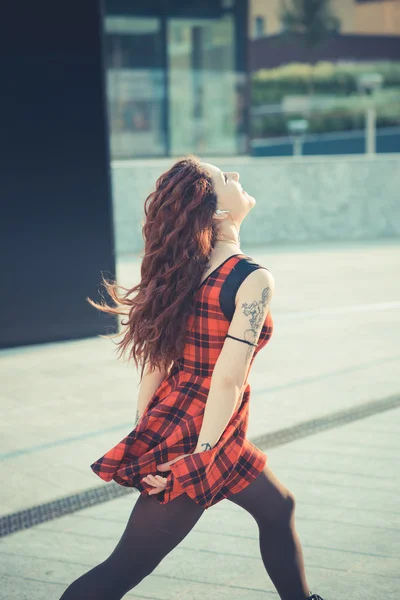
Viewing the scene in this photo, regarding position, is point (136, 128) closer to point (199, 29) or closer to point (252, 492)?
point (199, 29)

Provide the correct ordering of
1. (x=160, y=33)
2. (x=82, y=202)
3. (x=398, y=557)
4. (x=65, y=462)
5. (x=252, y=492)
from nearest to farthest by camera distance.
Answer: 1. (x=252, y=492)
2. (x=398, y=557)
3. (x=65, y=462)
4. (x=82, y=202)
5. (x=160, y=33)

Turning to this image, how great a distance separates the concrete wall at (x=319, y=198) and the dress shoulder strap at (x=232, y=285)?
41.1 feet

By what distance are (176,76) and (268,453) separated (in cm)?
1503

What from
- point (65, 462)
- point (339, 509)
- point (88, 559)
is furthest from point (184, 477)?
point (65, 462)

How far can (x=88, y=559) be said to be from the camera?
3654 mm

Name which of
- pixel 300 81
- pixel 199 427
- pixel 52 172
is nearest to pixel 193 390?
pixel 199 427

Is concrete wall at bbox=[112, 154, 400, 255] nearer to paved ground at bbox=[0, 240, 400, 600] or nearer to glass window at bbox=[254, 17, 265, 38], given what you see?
paved ground at bbox=[0, 240, 400, 600]

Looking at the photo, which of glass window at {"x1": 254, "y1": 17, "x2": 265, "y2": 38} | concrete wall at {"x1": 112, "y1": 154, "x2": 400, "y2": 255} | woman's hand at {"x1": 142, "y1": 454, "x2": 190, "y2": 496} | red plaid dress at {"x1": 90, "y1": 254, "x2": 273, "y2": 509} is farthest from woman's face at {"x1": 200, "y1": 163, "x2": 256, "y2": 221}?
glass window at {"x1": 254, "y1": 17, "x2": 265, "y2": 38}

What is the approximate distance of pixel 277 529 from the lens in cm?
270

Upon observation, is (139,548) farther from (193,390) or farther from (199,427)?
(193,390)

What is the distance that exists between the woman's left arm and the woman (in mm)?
18

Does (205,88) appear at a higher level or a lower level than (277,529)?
higher

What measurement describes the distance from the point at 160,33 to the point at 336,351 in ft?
42.0

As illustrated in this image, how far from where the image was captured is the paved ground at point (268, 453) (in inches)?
137
